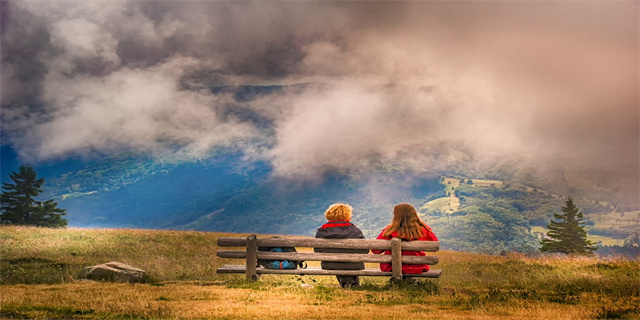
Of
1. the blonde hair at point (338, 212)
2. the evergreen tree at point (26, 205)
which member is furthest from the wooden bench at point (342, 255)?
the evergreen tree at point (26, 205)

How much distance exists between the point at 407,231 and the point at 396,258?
2.85ft

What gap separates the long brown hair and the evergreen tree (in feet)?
166

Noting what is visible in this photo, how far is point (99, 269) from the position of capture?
18.1m

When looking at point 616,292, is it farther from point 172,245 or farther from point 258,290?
point 172,245

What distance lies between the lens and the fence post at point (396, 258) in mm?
16750

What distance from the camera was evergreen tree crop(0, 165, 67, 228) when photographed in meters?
58.7

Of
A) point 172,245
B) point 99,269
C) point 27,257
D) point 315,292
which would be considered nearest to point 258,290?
point 315,292

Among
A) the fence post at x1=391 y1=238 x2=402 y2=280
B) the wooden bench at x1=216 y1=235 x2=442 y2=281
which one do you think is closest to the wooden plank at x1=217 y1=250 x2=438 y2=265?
the wooden bench at x1=216 y1=235 x2=442 y2=281

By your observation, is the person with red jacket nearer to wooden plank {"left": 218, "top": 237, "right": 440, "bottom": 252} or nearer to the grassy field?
wooden plank {"left": 218, "top": 237, "right": 440, "bottom": 252}

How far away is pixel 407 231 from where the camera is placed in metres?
17.0

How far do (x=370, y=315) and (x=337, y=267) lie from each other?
517 centimetres

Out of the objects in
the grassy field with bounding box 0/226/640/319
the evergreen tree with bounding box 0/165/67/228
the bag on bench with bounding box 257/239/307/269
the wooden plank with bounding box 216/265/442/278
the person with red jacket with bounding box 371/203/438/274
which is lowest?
the grassy field with bounding box 0/226/640/319

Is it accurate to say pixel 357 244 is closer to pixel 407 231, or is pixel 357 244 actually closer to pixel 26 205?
pixel 407 231

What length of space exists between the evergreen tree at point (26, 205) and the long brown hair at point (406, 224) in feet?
166
